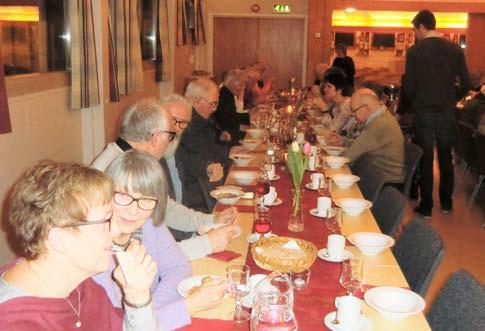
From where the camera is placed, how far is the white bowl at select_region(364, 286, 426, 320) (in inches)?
74.4

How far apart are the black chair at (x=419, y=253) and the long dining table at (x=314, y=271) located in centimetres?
13

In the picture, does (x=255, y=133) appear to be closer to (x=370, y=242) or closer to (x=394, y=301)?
(x=370, y=242)

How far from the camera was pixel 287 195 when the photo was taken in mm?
3473

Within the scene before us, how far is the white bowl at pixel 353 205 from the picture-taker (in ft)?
10.1

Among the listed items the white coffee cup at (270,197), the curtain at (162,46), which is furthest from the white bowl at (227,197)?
the curtain at (162,46)

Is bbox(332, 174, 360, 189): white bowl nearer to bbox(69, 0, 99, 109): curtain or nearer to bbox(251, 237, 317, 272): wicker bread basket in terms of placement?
bbox(251, 237, 317, 272): wicker bread basket

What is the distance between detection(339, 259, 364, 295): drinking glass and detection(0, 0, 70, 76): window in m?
→ 2.80

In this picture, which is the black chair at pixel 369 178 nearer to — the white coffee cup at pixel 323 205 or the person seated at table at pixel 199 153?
the white coffee cup at pixel 323 205

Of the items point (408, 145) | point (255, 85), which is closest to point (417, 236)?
point (408, 145)

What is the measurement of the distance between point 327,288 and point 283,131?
3.39 metres

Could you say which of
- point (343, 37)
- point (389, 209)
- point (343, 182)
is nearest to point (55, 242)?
point (389, 209)

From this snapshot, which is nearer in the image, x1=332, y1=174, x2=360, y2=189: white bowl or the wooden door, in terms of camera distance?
x1=332, y1=174, x2=360, y2=189: white bowl

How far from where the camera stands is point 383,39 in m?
11.9

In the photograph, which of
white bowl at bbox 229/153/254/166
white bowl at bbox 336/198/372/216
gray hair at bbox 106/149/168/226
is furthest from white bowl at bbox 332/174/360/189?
gray hair at bbox 106/149/168/226
